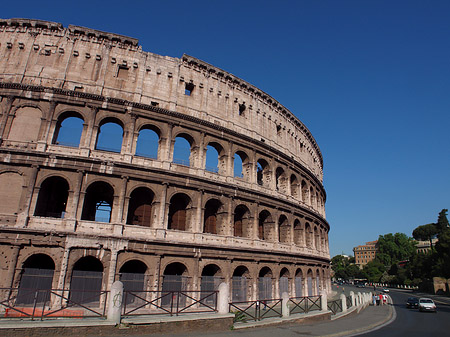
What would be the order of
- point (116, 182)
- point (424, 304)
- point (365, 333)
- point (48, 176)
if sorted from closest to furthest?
point (365, 333), point (48, 176), point (116, 182), point (424, 304)

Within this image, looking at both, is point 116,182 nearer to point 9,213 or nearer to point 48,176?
point 48,176

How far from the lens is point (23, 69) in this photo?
18.5m

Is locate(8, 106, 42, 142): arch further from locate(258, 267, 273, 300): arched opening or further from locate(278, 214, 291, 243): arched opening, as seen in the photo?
locate(278, 214, 291, 243): arched opening

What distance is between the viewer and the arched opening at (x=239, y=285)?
64.3 ft

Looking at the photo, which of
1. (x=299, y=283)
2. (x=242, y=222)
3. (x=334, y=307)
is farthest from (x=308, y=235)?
(x=334, y=307)

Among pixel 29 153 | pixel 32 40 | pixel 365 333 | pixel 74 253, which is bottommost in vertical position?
pixel 365 333

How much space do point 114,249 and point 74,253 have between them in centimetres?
201

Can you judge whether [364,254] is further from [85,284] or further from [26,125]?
[26,125]

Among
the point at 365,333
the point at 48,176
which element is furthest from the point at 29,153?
the point at 365,333

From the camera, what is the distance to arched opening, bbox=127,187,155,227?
61.3 ft

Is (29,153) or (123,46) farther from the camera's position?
(123,46)

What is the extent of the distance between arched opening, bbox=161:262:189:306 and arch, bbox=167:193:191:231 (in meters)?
2.48

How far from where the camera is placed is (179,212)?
19.9 meters

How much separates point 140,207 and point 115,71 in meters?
9.42
